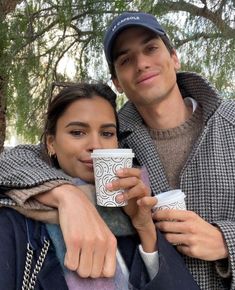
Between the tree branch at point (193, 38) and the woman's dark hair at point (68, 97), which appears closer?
the woman's dark hair at point (68, 97)

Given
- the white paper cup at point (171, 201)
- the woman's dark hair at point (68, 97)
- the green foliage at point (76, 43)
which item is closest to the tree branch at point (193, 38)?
the green foliage at point (76, 43)

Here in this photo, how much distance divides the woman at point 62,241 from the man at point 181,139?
8 cm

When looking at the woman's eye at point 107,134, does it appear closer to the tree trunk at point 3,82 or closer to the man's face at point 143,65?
the man's face at point 143,65

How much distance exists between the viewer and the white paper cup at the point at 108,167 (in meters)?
0.90

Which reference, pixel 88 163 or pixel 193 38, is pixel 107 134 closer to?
pixel 88 163

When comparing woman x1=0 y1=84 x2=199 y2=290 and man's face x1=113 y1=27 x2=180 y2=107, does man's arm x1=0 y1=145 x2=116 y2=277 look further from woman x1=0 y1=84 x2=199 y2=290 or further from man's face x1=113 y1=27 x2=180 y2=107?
man's face x1=113 y1=27 x2=180 y2=107

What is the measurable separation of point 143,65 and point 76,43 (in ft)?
3.37

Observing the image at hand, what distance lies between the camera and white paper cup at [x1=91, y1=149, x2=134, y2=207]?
0.90m

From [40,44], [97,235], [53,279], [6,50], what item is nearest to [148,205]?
[97,235]

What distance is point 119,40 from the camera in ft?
4.31

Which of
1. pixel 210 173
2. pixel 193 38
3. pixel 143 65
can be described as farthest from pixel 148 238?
pixel 193 38

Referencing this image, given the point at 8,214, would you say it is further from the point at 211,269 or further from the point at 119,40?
the point at 119,40

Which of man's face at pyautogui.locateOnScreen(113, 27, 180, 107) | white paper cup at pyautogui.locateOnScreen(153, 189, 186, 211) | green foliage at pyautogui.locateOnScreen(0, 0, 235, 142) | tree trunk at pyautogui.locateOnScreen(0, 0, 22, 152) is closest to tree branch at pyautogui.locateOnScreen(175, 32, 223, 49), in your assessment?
green foliage at pyautogui.locateOnScreen(0, 0, 235, 142)

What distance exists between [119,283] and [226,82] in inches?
68.7
